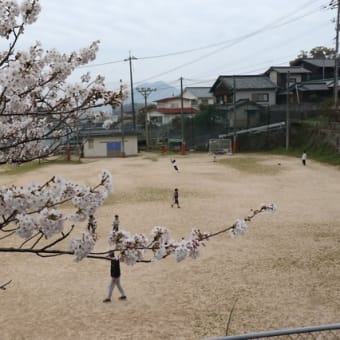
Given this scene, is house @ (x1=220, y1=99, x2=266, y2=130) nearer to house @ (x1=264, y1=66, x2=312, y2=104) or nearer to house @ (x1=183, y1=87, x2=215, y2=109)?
house @ (x1=264, y1=66, x2=312, y2=104)

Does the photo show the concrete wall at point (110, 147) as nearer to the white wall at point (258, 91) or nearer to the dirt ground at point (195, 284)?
the white wall at point (258, 91)

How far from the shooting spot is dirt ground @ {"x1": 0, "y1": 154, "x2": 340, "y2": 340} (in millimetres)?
8945

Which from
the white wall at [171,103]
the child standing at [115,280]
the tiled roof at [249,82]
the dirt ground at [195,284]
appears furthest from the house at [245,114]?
the child standing at [115,280]

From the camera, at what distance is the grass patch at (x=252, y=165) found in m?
31.4

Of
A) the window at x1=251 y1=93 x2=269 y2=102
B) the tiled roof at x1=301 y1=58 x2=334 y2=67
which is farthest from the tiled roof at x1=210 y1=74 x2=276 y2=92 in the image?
the tiled roof at x1=301 y1=58 x2=334 y2=67

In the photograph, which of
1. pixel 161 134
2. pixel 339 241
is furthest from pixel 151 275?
pixel 161 134

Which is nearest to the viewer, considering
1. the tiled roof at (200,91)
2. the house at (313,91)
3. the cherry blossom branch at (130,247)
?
the cherry blossom branch at (130,247)

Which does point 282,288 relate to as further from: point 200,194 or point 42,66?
point 200,194

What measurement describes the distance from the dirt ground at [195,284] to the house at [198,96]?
5820cm

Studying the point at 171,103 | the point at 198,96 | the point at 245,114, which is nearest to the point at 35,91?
the point at 245,114

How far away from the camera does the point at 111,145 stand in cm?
5059

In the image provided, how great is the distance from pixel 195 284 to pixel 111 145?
4056 centimetres

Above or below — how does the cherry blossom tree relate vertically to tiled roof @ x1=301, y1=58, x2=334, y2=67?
below

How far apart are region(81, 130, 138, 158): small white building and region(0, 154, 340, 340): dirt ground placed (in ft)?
98.8
